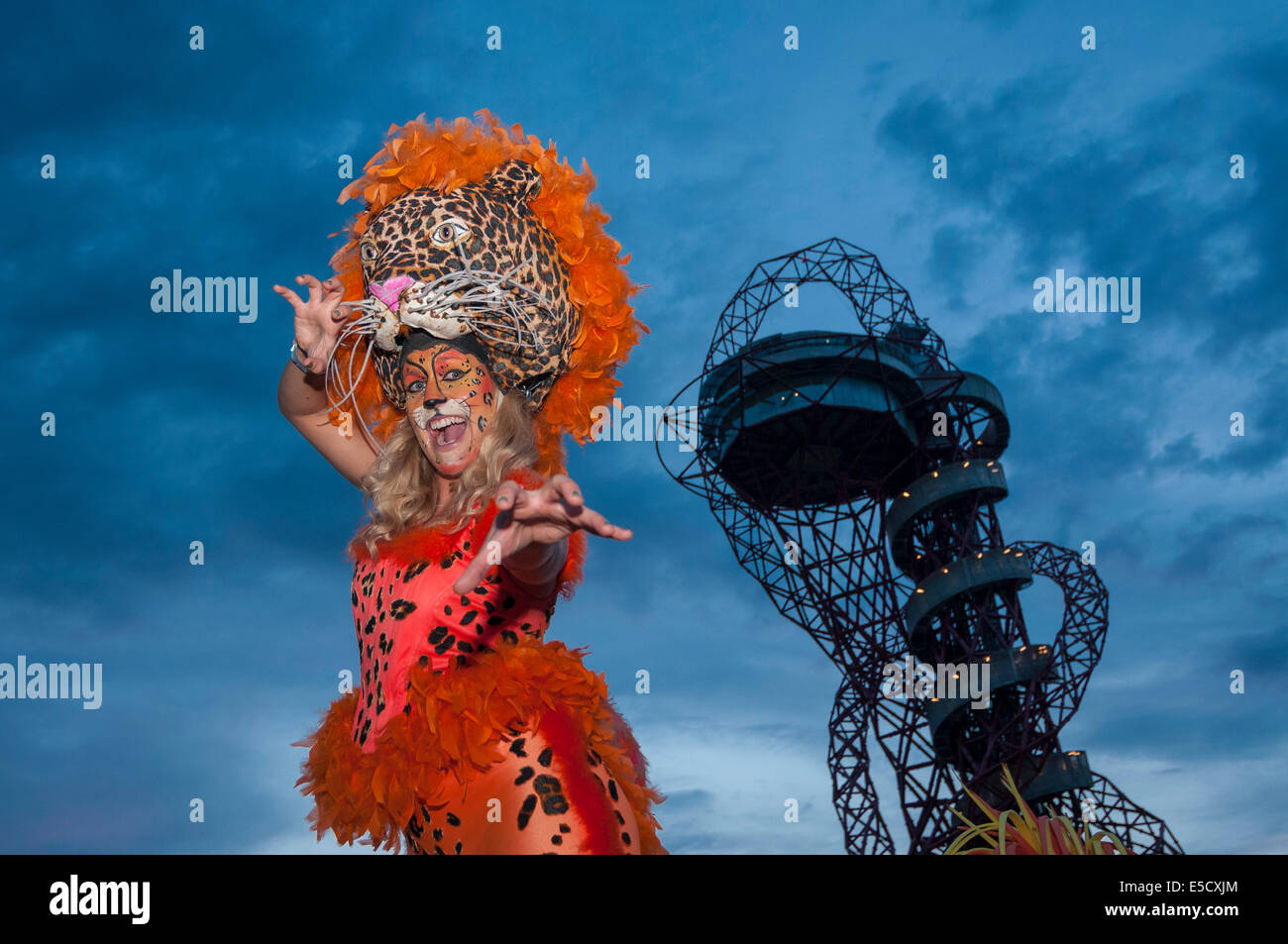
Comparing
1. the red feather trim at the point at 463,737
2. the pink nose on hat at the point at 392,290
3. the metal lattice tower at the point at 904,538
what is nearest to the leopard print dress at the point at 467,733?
the red feather trim at the point at 463,737

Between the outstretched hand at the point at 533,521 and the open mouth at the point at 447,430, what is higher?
the open mouth at the point at 447,430

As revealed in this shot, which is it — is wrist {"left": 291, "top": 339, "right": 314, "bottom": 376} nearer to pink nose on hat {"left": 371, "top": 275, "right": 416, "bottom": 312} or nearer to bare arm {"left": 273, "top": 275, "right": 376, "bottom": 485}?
bare arm {"left": 273, "top": 275, "right": 376, "bottom": 485}

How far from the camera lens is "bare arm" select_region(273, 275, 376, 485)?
9.65 feet

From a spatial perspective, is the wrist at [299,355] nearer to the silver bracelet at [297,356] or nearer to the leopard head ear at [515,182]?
the silver bracelet at [297,356]

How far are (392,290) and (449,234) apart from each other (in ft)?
0.72

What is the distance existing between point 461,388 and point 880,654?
18.0m

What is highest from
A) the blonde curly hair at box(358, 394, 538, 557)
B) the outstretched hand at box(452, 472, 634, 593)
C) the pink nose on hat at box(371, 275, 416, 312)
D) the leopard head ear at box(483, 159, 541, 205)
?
the leopard head ear at box(483, 159, 541, 205)

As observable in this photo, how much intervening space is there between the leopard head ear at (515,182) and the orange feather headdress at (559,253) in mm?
18

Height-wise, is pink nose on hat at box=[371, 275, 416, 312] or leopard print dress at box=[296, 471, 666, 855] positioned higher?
pink nose on hat at box=[371, 275, 416, 312]

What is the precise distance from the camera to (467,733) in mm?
2514

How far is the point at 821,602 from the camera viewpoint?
64.7 feet

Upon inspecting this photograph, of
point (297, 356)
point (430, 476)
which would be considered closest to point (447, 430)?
point (430, 476)

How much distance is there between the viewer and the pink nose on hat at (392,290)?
2863 mm

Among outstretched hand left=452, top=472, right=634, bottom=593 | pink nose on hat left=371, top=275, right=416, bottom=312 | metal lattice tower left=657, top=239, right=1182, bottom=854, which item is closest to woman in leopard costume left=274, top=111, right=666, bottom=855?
pink nose on hat left=371, top=275, right=416, bottom=312
